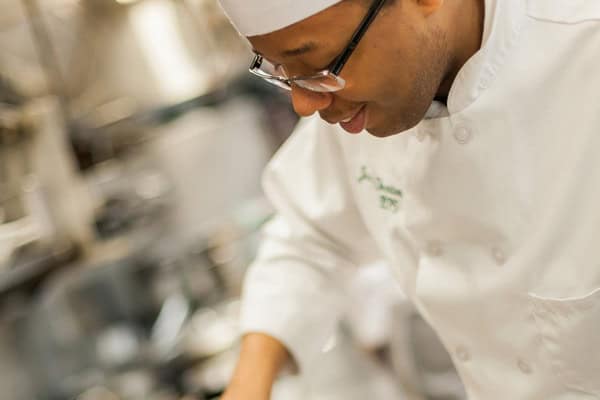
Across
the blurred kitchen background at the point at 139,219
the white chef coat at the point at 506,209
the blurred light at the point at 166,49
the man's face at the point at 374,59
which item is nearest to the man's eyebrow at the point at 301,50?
the man's face at the point at 374,59

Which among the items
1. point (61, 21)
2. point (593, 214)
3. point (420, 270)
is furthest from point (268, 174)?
point (61, 21)

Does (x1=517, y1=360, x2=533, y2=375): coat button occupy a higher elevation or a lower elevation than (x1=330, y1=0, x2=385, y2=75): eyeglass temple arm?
lower

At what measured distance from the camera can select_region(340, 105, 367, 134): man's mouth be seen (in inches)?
35.8

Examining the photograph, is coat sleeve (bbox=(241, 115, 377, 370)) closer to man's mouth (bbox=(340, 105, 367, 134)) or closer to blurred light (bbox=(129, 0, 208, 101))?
man's mouth (bbox=(340, 105, 367, 134))

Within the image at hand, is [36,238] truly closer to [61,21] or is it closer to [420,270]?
[61,21]

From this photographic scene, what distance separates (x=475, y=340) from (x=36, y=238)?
167cm

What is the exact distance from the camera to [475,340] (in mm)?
1066

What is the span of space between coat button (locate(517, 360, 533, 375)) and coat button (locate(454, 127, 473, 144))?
14.7 inches

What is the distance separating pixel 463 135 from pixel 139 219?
2017mm

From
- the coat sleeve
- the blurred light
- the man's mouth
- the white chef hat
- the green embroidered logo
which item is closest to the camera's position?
the white chef hat

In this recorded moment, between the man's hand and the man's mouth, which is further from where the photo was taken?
the man's hand

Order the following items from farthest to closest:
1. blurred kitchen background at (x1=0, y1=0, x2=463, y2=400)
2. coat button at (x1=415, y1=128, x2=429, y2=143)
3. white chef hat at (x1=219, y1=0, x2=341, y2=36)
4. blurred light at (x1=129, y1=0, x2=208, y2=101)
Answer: blurred light at (x1=129, y1=0, x2=208, y2=101) → blurred kitchen background at (x1=0, y1=0, x2=463, y2=400) → coat button at (x1=415, y1=128, x2=429, y2=143) → white chef hat at (x1=219, y1=0, x2=341, y2=36)

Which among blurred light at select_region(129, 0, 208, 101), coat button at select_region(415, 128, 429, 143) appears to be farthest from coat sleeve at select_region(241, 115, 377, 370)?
blurred light at select_region(129, 0, 208, 101)

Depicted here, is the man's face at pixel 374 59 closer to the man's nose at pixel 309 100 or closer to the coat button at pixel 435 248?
the man's nose at pixel 309 100
